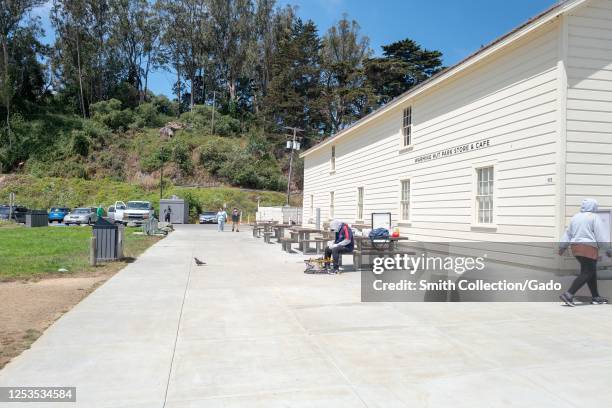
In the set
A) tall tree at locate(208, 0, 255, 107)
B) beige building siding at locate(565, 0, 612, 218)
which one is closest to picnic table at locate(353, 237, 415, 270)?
beige building siding at locate(565, 0, 612, 218)

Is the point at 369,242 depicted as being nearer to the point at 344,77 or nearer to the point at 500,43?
the point at 500,43

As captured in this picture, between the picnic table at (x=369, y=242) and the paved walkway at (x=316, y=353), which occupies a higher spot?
the picnic table at (x=369, y=242)

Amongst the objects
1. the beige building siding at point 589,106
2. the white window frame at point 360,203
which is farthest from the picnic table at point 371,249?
the white window frame at point 360,203

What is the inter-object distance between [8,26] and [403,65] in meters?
49.3

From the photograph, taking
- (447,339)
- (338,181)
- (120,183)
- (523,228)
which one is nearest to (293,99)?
(120,183)

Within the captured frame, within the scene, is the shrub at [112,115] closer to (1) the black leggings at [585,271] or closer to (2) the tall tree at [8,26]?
(2) the tall tree at [8,26]

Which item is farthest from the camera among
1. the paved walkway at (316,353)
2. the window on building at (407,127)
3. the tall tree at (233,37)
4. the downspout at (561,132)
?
the tall tree at (233,37)

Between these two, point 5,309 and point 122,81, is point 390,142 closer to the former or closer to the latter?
point 5,309

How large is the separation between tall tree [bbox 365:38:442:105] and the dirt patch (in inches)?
1657

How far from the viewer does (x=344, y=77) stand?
56750 millimetres

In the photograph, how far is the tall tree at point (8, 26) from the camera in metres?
60.5

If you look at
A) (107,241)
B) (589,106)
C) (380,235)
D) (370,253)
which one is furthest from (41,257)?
(589,106)

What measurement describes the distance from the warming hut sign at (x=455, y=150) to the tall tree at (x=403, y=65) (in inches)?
1404

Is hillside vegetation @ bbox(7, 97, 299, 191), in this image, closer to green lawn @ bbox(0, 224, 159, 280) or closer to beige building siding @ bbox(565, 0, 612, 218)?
green lawn @ bbox(0, 224, 159, 280)
